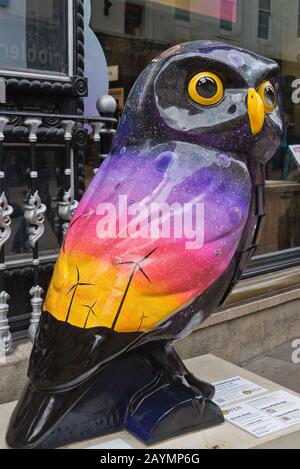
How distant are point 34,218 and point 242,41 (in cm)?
278

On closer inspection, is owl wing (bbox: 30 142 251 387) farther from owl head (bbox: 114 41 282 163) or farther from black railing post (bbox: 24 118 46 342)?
black railing post (bbox: 24 118 46 342)

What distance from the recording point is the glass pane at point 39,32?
2828 mm

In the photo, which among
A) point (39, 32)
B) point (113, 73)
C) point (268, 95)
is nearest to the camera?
point (268, 95)

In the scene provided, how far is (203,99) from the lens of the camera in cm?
157

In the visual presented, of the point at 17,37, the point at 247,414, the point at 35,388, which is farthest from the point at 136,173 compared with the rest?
the point at 17,37

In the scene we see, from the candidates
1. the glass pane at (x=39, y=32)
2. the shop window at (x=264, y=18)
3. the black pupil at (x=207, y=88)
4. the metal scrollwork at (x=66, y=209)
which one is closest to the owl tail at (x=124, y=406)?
the black pupil at (x=207, y=88)

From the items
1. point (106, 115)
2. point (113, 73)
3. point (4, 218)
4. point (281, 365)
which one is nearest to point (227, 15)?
point (113, 73)

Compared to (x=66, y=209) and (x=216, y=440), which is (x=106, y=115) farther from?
(x=216, y=440)

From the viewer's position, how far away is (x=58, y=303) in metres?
1.60

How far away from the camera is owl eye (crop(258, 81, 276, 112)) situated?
164 centimetres

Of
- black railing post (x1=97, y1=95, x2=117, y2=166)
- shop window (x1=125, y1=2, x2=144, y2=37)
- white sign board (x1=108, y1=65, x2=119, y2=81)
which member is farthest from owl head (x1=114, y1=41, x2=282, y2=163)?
shop window (x1=125, y1=2, x2=144, y2=37)

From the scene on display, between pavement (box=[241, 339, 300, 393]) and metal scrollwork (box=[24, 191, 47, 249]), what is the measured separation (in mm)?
1810

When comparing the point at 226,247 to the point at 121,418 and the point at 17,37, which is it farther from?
the point at 17,37

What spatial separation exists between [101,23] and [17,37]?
27.7 inches
